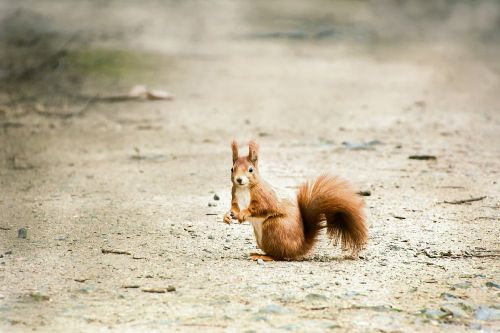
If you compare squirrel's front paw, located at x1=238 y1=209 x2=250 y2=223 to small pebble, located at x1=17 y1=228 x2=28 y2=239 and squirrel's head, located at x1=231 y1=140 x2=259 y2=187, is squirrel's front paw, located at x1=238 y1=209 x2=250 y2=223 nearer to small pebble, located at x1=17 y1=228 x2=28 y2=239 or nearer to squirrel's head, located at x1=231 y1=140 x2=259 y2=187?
squirrel's head, located at x1=231 y1=140 x2=259 y2=187

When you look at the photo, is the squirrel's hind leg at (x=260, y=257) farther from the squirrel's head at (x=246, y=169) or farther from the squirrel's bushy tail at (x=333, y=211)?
the squirrel's head at (x=246, y=169)

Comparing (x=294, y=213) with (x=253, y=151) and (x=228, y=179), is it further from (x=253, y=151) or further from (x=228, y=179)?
(x=228, y=179)

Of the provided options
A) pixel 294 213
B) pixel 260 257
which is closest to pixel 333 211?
pixel 294 213

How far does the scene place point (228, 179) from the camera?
732cm

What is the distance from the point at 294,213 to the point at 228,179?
2.37m

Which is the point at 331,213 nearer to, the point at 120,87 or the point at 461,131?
the point at 461,131

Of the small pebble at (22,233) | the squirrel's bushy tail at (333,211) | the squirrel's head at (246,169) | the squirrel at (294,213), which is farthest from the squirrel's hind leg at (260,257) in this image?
the small pebble at (22,233)

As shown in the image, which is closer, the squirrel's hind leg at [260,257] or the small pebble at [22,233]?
the squirrel's hind leg at [260,257]

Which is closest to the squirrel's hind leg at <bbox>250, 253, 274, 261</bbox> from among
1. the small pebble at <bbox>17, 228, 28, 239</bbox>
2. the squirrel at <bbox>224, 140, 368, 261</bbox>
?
the squirrel at <bbox>224, 140, 368, 261</bbox>

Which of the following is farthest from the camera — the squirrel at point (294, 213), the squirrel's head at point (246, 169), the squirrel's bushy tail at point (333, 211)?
the squirrel's bushy tail at point (333, 211)

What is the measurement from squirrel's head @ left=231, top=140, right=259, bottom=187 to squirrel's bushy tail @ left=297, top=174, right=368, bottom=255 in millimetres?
393

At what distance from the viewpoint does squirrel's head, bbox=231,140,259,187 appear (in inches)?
186

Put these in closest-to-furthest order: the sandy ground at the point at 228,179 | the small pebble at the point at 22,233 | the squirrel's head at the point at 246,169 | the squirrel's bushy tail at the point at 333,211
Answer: the sandy ground at the point at 228,179 < the squirrel's head at the point at 246,169 < the squirrel's bushy tail at the point at 333,211 < the small pebble at the point at 22,233

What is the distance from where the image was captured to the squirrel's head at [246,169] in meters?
4.72
